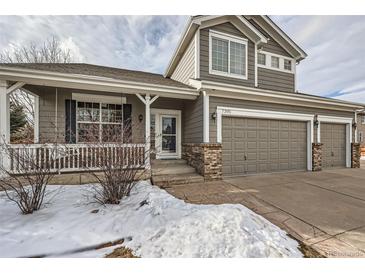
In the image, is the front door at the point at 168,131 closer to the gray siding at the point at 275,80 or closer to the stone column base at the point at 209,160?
the stone column base at the point at 209,160

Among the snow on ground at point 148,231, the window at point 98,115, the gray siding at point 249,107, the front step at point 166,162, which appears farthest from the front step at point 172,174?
the window at point 98,115

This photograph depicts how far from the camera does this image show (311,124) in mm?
7676

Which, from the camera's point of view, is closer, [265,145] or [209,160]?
[209,160]

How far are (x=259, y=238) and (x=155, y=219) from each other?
1.61m

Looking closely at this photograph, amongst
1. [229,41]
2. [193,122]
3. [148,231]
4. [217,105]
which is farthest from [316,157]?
[148,231]

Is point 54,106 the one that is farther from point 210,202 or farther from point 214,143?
point 210,202

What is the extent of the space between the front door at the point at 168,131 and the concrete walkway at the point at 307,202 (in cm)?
262

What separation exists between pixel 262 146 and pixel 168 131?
3.89 m

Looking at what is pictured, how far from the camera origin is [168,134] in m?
7.72

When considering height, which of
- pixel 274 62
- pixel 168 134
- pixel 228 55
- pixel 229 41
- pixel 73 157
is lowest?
pixel 73 157

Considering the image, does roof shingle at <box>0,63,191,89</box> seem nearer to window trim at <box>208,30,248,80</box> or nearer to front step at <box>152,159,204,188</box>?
window trim at <box>208,30,248,80</box>

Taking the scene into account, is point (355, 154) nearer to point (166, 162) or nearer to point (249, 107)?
point (249, 107)

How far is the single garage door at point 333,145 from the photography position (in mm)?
8219

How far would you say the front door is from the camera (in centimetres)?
755
